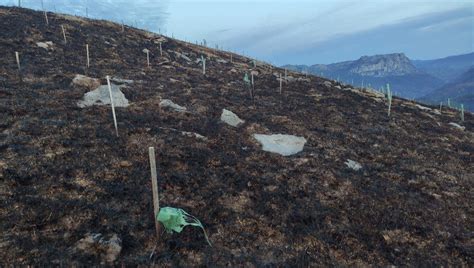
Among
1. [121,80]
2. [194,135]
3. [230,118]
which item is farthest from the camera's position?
[121,80]

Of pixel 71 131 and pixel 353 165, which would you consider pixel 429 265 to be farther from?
pixel 71 131

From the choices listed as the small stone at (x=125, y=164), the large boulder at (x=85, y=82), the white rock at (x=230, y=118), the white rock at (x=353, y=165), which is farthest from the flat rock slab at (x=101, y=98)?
the white rock at (x=353, y=165)

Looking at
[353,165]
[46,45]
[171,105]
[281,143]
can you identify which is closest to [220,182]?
[281,143]

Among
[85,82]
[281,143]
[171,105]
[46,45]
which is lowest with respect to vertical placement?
[281,143]

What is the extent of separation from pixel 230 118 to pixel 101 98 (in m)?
10.6

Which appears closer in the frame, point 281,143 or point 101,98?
point 281,143

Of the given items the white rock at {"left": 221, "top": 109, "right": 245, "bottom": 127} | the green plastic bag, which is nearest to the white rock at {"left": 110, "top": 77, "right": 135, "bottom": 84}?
the white rock at {"left": 221, "top": 109, "right": 245, "bottom": 127}

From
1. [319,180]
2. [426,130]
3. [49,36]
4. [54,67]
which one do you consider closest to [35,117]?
[54,67]

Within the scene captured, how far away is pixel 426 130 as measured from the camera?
35.3 m

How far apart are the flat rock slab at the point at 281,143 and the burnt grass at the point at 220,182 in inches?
27.9

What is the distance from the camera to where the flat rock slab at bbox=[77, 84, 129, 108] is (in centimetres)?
2572

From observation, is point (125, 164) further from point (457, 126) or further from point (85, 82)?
point (457, 126)

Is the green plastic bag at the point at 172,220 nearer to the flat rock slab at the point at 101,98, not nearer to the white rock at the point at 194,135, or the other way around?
the white rock at the point at 194,135

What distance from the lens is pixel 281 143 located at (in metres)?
24.4
